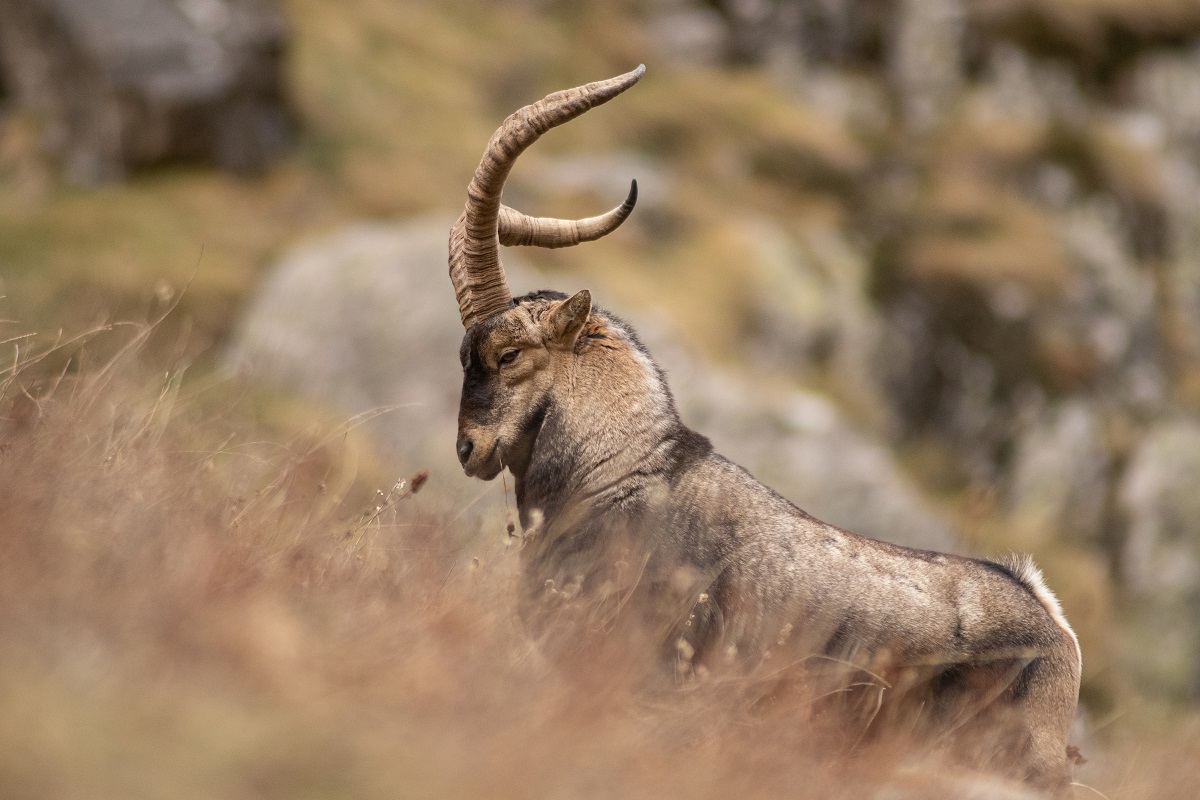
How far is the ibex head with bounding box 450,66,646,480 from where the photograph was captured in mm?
6387

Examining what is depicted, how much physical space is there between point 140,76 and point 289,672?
18627mm

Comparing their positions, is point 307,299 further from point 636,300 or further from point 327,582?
point 327,582

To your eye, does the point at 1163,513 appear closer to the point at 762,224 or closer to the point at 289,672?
the point at 762,224

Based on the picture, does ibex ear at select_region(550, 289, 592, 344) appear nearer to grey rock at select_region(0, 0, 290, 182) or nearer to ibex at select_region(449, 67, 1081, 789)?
ibex at select_region(449, 67, 1081, 789)

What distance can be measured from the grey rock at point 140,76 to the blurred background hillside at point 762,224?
0.05 m

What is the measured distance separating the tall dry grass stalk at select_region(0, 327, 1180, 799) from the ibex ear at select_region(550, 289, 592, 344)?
44.1 inches

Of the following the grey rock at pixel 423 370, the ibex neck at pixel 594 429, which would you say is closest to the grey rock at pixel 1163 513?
the grey rock at pixel 423 370

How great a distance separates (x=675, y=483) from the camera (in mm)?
6328

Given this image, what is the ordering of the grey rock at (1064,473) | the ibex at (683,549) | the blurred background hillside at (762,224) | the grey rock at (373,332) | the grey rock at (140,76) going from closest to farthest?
the ibex at (683,549), the grey rock at (373,332), the blurred background hillside at (762,224), the grey rock at (140,76), the grey rock at (1064,473)

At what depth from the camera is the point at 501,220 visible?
7.16 m

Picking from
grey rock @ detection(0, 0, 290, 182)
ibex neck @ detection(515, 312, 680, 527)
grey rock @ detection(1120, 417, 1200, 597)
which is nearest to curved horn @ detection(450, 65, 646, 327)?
ibex neck @ detection(515, 312, 680, 527)

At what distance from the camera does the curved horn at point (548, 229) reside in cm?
716

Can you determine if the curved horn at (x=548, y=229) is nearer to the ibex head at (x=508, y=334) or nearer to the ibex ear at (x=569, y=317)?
the ibex head at (x=508, y=334)

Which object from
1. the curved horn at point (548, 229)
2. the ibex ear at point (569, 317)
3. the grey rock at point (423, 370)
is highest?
the curved horn at point (548, 229)
